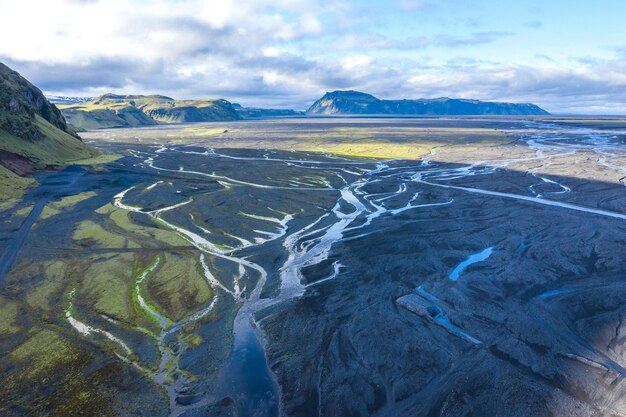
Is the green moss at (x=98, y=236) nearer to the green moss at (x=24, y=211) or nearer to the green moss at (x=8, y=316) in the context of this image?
the green moss at (x=24, y=211)

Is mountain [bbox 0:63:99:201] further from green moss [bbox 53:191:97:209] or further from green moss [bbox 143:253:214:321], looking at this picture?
green moss [bbox 143:253:214:321]

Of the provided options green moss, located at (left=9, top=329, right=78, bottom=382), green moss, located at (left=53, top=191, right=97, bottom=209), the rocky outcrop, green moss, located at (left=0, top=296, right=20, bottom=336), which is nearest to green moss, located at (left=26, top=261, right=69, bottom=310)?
green moss, located at (left=0, top=296, right=20, bottom=336)

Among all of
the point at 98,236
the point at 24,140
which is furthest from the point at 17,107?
the point at 98,236

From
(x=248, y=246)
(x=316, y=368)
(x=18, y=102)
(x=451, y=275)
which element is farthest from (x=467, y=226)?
(x=18, y=102)

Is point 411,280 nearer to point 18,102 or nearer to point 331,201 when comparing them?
point 331,201

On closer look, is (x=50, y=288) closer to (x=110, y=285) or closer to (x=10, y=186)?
(x=110, y=285)

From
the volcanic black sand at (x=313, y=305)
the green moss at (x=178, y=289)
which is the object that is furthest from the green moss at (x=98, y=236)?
the green moss at (x=178, y=289)
